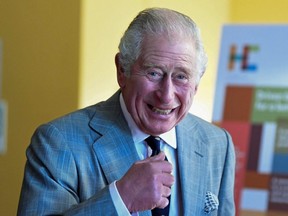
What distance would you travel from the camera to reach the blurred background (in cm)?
231

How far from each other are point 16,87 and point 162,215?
1.43 m

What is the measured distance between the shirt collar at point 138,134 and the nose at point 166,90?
174mm

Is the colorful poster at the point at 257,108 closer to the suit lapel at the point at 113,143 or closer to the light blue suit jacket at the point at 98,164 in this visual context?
the light blue suit jacket at the point at 98,164

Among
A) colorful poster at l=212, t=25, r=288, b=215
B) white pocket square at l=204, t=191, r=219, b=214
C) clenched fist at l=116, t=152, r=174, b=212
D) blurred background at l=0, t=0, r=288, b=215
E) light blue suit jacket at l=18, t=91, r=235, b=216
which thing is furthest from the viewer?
blurred background at l=0, t=0, r=288, b=215

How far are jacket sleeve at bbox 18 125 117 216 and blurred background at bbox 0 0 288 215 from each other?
3.45 ft

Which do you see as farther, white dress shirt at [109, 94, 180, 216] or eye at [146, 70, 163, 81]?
white dress shirt at [109, 94, 180, 216]

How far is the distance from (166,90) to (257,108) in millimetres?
598

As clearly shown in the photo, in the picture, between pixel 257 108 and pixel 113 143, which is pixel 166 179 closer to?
pixel 113 143

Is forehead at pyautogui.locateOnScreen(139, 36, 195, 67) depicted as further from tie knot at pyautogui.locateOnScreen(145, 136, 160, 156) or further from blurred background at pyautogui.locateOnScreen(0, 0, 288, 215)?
blurred background at pyautogui.locateOnScreen(0, 0, 288, 215)

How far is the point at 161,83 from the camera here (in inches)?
49.8

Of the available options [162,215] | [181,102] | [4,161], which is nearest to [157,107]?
[181,102]

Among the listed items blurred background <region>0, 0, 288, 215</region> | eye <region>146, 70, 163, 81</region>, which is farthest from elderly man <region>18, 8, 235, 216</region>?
blurred background <region>0, 0, 288, 215</region>

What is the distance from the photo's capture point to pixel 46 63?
2.40 metres

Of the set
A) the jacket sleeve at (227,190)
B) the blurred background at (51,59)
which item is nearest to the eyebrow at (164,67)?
the jacket sleeve at (227,190)
